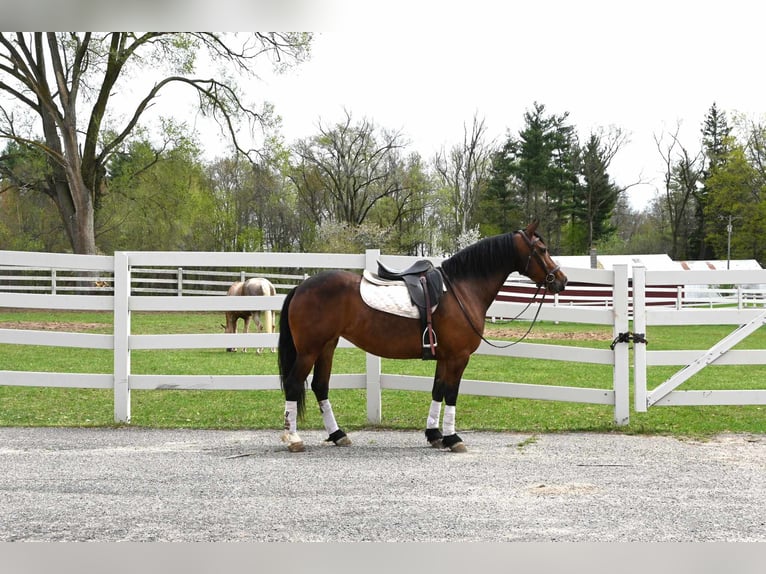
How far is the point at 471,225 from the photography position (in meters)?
49.2

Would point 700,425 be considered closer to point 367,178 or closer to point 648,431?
point 648,431

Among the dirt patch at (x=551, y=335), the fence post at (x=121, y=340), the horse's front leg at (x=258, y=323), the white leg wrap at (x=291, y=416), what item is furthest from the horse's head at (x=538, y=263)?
the dirt patch at (x=551, y=335)

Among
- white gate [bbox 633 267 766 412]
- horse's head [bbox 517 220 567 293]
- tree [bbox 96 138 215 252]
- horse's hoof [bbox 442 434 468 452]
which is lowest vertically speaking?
horse's hoof [bbox 442 434 468 452]

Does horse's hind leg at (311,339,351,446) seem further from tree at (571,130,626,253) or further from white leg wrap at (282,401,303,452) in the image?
tree at (571,130,626,253)

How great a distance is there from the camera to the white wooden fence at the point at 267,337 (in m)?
7.03

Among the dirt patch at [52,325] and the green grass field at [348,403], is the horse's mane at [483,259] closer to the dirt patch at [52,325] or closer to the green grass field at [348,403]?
the green grass field at [348,403]

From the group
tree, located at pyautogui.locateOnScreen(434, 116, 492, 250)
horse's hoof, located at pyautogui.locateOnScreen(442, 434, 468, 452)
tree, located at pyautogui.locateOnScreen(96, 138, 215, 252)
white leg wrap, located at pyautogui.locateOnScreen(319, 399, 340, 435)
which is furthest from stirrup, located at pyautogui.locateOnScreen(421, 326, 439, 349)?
tree, located at pyautogui.locateOnScreen(434, 116, 492, 250)

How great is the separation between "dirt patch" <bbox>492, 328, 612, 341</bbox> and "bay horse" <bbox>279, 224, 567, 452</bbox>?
35.6ft

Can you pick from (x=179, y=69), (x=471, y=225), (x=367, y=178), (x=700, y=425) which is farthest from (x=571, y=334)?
(x=367, y=178)

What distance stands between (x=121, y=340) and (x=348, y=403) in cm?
274

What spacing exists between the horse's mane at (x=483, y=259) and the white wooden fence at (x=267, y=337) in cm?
80

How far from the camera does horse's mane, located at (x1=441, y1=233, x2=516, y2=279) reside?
6.39m

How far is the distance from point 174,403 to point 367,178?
43.2 metres

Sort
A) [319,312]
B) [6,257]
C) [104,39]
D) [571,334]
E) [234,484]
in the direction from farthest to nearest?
1. [104,39]
2. [571,334]
3. [6,257]
4. [319,312]
5. [234,484]
